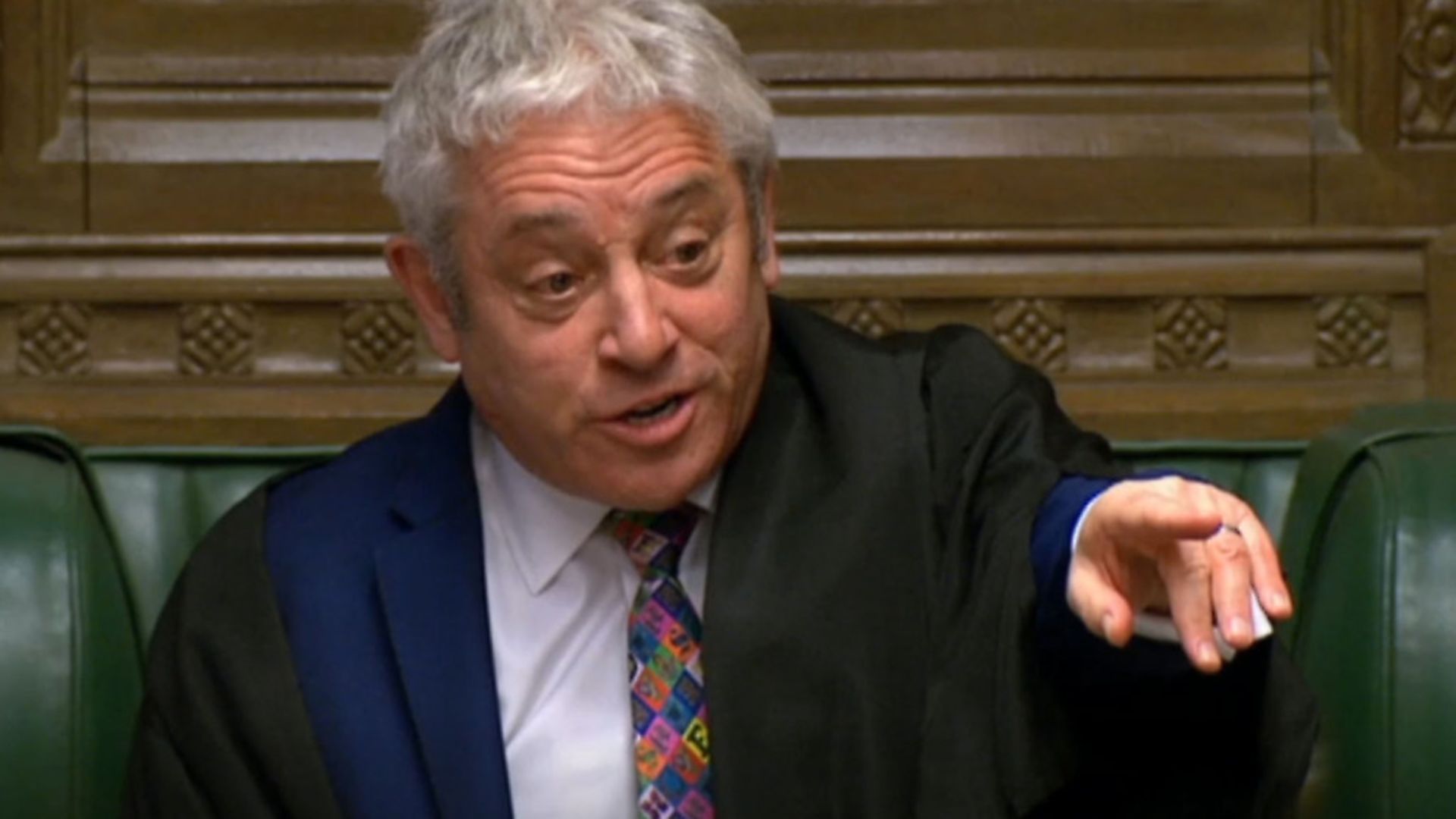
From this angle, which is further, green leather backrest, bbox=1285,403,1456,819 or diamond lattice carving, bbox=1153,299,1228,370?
diamond lattice carving, bbox=1153,299,1228,370

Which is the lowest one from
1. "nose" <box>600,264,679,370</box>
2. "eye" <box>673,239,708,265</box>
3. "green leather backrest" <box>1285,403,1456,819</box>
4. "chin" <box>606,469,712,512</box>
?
"green leather backrest" <box>1285,403,1456,819</box>

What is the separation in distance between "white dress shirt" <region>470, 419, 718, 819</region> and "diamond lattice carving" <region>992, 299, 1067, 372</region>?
2.60 feet

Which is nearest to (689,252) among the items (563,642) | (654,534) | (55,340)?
(654,534)

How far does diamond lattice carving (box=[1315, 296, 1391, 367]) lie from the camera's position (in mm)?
2963

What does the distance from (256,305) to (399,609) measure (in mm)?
823

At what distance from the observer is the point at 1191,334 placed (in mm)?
2977

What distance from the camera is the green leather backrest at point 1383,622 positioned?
2.20 meters

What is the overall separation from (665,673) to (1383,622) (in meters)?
0.65

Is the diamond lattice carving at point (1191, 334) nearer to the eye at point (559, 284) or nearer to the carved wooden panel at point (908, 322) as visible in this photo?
the carved wooden panel at point (908, 322)

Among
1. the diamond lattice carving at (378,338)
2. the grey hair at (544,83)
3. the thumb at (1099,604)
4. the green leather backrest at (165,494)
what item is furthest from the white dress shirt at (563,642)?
the diamond lattice carving at (378,338)

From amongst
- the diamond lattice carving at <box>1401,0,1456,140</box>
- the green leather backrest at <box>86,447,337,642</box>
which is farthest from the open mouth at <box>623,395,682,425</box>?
the diamond lattice carving at <box>1401,0,1456,140</box>

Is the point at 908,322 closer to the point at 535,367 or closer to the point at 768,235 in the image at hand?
the point at 768,235

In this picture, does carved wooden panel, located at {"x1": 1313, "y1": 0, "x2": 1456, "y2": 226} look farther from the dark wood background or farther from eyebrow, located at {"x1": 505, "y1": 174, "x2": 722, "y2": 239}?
eyebrow, located at {"x1": 505, "y1": 174, "x2": 722, "y2": 239}

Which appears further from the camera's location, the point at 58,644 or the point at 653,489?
the point at 58,644
